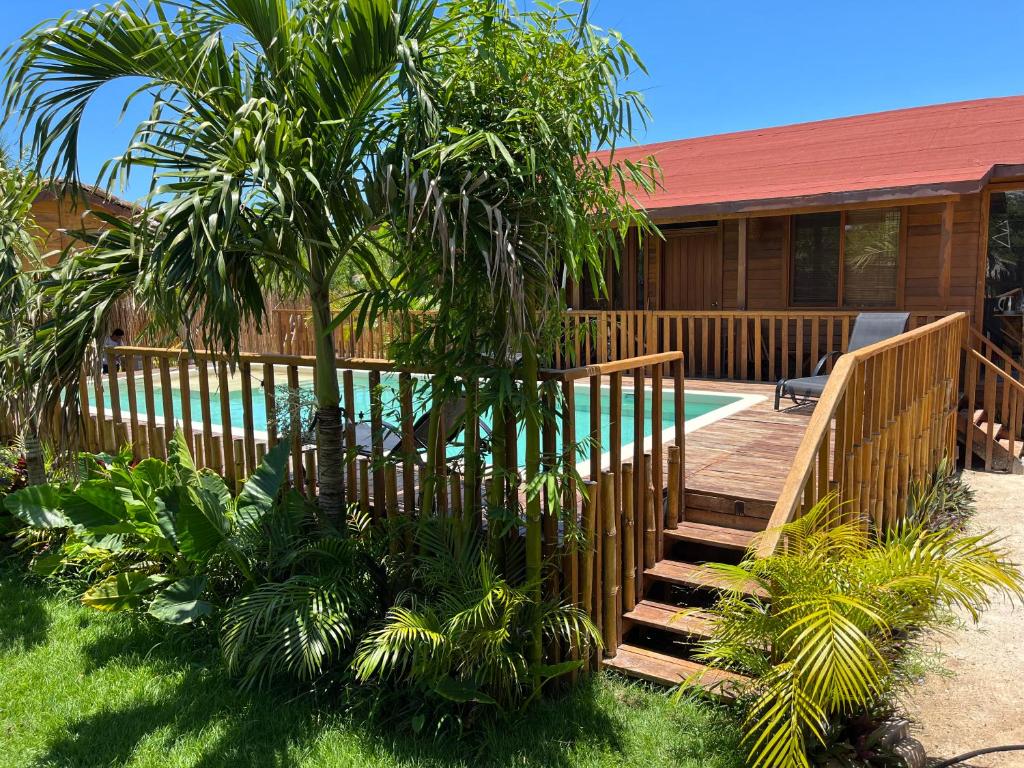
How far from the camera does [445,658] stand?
3205 millimetres

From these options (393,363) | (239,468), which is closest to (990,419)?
(393,363)

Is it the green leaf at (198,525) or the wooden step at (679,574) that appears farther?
the wooden step at (679,574)

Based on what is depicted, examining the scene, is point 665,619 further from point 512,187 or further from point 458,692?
point 512,187

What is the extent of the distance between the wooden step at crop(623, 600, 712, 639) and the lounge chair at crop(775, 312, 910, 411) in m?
4.00

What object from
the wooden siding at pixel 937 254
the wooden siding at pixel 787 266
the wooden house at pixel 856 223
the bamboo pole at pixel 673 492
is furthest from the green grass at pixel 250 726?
the wooden siding at pixel 937 254

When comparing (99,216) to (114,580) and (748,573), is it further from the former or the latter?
(748,573)

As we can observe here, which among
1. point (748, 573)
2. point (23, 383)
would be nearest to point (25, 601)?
point (23, 383)

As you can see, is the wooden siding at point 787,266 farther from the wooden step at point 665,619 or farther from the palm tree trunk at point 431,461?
the palm tree trunk at point 431,461

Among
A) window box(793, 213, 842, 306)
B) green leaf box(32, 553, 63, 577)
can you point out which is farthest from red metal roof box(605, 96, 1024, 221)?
green leaf box(32, 553, 63, 577)

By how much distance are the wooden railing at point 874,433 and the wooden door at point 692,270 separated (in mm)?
6219

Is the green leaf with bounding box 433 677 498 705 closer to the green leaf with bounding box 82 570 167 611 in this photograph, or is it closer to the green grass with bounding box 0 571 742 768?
the green grass with bounding box 0 571 742 768

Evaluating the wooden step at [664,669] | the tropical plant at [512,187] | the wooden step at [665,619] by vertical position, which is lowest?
the wooden step at [664,669]

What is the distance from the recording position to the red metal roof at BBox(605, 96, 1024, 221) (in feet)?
32.4

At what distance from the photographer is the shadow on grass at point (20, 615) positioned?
4.11 m
